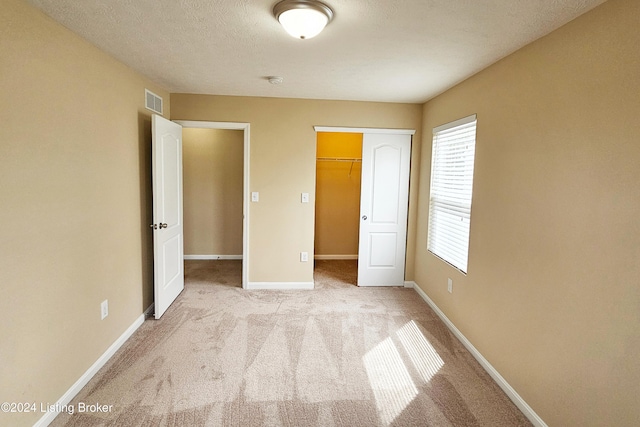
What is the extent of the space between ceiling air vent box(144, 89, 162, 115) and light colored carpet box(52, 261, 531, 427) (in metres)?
2.08

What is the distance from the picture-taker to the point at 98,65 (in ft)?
7.98

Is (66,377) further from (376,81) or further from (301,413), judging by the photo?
(376,81)

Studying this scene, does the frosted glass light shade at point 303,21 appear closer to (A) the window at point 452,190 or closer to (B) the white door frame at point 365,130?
(A) the window at point 452,190

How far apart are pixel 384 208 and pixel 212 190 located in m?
2.87

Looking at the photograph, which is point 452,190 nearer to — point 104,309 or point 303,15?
point 303,15

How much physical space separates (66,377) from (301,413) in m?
1.50

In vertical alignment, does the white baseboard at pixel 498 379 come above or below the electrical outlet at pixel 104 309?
below

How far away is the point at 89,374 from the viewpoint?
7.70 ft

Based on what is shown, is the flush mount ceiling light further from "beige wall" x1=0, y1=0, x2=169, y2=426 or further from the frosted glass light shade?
"beige wall" x1=0, y1=0, x2=169, y2=426

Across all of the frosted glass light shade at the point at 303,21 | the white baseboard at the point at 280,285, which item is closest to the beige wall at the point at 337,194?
the white baseboard at the point at 280,285

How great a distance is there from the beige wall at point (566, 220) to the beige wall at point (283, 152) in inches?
64.4

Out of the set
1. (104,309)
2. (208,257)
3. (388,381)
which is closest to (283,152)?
(104,309)

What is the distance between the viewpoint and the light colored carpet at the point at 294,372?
80.7 inches

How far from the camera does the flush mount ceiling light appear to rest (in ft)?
5.66
